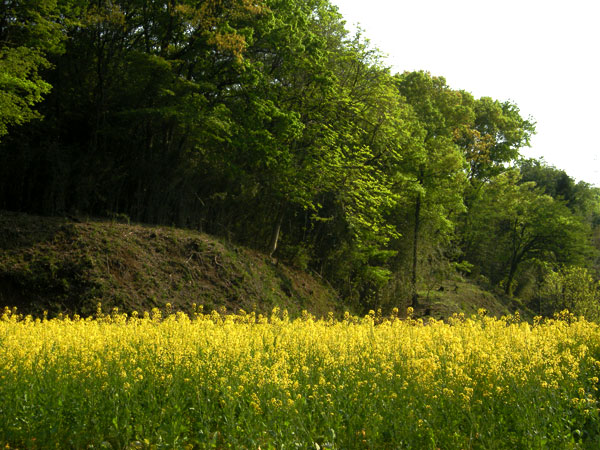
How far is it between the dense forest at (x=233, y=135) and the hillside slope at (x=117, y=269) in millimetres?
1555

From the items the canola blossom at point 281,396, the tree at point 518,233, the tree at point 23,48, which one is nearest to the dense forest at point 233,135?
the tree at point 23,48

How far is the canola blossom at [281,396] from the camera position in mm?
4453

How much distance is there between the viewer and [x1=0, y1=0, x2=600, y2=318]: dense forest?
518 inches

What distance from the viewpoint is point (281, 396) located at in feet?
15.6

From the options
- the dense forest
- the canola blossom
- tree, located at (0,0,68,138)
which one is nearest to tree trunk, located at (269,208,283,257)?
the dense forest

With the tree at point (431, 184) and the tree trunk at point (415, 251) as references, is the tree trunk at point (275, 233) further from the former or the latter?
the tree trunk at point (415, 251)

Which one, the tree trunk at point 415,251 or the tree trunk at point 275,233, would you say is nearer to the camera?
the tree trunk at point 275,233

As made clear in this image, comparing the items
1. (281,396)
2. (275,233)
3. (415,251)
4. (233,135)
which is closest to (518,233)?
(415,251)

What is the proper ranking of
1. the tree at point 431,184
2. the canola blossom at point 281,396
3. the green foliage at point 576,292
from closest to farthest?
the canola blossom at point 281,396 < the green foliage at point 576,292 < the tree at point 431,184

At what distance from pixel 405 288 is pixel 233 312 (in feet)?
33.6

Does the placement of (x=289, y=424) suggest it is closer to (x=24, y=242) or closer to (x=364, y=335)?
(x=364, y=335)

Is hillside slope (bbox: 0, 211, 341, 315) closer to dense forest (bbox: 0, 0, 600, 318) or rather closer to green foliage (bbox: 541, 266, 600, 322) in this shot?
dense forest (bbox: 0, 0, 600, 318)

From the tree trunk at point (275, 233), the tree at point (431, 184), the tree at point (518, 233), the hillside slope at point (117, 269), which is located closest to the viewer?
the hillside slope at point (117, 269)

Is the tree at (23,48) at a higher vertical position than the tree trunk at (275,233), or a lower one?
higher
